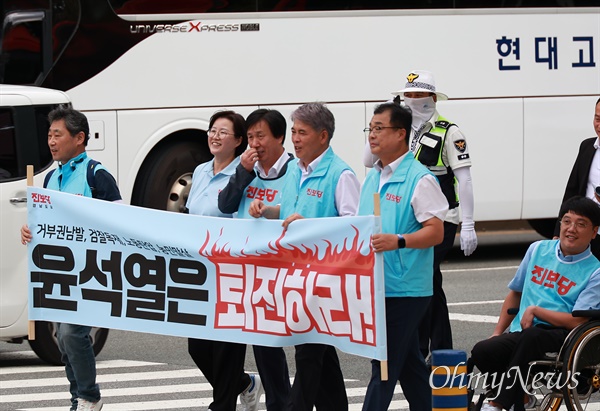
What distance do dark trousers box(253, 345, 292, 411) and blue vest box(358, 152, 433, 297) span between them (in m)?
0.99

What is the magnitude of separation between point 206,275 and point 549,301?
6.27ft

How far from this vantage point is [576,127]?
16.5m

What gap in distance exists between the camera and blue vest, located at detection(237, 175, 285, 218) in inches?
309

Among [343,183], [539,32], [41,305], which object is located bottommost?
[41,305]

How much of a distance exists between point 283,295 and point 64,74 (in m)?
7.54

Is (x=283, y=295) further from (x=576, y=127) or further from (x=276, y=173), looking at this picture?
(x=576, y=127)

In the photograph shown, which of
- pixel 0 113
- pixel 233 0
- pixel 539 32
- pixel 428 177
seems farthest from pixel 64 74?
pixel 428 177

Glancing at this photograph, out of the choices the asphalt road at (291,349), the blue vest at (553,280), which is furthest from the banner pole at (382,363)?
the asphalt road at (291,349)

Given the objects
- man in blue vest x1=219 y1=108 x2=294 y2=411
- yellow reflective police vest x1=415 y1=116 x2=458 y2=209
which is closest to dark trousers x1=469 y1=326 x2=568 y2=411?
man in blue vest x1=219 y1=108 x2=294 y2=411

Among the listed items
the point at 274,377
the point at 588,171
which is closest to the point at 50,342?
the point at 274,377

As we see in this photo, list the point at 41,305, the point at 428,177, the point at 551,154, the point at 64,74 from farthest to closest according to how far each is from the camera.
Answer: the point at 551,154, the point at 64,74, the point at 41,305, the point at 428,177

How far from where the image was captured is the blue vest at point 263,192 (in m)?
7.85

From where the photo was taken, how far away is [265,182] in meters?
7.89

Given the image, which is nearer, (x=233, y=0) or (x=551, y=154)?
(x=233, y=0)
